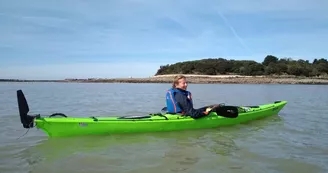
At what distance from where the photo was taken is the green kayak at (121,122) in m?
6.17

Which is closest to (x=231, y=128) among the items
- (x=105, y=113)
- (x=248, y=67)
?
(x=105, y=113)

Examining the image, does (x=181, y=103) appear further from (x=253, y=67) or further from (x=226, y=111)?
(x=253, y=67)

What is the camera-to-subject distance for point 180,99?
764 cm

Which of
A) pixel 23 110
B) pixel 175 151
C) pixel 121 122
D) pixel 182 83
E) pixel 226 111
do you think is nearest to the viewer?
pixel 23 110

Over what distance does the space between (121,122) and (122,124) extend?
0.20 ft

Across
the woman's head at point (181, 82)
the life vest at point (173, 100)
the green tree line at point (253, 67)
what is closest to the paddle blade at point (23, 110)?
the life vest at point (173, 100)

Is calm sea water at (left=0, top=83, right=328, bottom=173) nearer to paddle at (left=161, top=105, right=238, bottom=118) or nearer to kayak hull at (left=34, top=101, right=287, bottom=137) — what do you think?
kayak hull at (left=34, top=101, right=287, bottom=137)

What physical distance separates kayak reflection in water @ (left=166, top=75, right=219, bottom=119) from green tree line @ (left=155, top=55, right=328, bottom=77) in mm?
61151

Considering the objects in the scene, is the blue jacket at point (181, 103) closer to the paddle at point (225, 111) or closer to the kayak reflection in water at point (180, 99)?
the kayak reflection in water at point (180, 99)

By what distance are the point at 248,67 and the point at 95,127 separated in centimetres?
6403

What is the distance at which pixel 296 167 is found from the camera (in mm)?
5098

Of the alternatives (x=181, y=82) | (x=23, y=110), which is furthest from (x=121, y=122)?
(x=23, y=110)

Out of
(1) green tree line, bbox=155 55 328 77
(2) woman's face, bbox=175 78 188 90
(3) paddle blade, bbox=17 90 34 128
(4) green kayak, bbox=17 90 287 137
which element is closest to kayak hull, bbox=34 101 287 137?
(4) green kayak, bbox=17 90 287 137

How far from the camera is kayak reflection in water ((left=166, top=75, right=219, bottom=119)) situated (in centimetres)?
759
